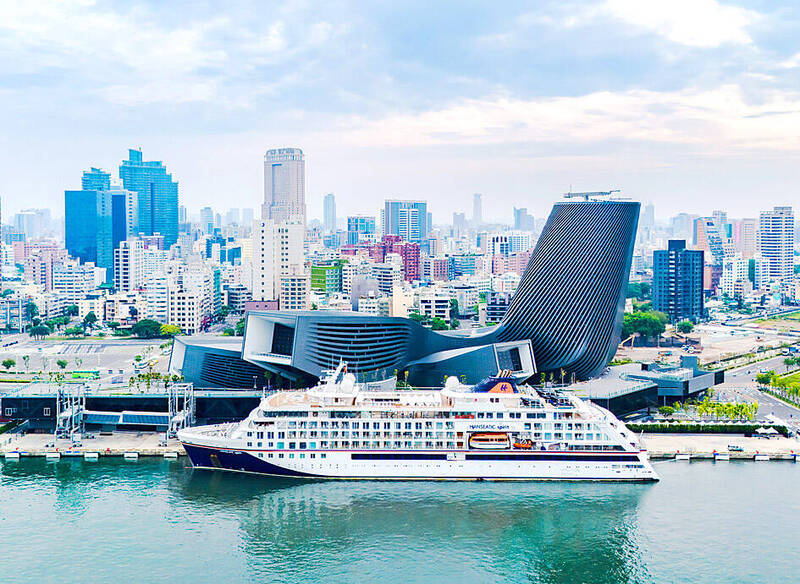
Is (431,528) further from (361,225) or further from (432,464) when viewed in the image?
(361,225)

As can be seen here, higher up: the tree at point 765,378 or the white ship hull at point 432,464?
the tree at point 765,378

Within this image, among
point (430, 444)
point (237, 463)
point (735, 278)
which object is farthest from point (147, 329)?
point (735, 278)

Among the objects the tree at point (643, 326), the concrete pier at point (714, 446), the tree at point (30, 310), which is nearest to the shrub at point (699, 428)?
the concrete pier at point (714, 446)

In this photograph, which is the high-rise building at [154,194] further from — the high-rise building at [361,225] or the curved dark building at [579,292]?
the curved dark building at [579,292]

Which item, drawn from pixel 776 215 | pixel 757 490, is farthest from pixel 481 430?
pixel 776 215

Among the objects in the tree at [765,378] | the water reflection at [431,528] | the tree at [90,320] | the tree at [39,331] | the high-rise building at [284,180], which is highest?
the high-rise building at [284,180]

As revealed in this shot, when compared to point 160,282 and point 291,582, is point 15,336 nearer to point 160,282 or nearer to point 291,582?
point 160,282
